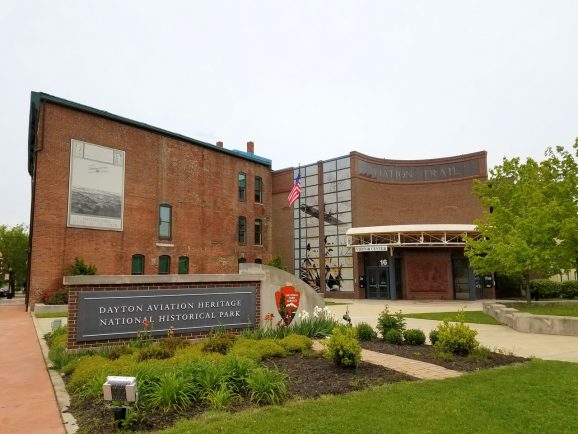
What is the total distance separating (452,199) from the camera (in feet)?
132

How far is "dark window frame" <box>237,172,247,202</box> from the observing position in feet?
129

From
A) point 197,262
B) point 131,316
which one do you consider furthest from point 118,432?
point 197,262

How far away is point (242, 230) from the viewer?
3903cm

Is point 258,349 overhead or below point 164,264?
below

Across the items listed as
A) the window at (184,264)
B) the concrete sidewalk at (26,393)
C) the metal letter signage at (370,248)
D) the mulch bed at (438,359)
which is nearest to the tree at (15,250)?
the window at (184,264)

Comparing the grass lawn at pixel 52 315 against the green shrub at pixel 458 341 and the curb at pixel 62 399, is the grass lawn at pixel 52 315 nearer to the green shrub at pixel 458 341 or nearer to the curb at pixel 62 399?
the curb at pixel 62 399

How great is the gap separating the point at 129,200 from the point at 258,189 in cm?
1380

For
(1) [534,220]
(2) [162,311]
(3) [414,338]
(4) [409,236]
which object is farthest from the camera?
(4) [409,236]

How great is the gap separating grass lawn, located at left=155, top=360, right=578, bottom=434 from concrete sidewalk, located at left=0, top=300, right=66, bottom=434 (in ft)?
6.16

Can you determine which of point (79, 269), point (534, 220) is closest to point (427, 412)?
point (534, 220)

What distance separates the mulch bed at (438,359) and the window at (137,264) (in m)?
22.7

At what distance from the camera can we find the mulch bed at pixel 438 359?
855 centimetres

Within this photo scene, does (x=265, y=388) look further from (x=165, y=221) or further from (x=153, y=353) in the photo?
(x=165, y=221)

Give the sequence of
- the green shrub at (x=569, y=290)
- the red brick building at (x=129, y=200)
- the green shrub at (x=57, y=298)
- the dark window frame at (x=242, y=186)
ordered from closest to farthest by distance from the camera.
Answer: the green shrub at (x=57, y=298) < the red brick building at (x=129, y=200) < the green shrub at (x=569, y=290) < the dark window frame at (x=242, y=186)
